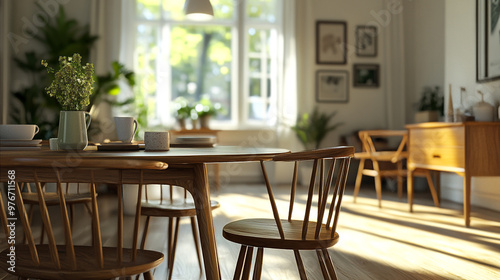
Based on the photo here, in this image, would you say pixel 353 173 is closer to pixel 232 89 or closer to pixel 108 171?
pixel 232 89

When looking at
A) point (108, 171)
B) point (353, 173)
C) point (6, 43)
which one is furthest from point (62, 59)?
point (353, 173)

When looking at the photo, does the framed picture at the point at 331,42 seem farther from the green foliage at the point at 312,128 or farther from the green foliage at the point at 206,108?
the green foliage at the point at 206,108

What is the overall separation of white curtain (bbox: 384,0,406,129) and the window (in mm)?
1585

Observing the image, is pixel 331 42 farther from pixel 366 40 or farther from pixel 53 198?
pixel 53 198

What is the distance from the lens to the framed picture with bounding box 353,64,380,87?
7.07 meters

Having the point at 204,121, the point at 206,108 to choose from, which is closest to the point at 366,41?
the point at 206,108

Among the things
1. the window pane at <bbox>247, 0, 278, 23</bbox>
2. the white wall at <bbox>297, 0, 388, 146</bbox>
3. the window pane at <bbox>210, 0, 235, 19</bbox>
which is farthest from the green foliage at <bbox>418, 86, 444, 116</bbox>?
the window pane at <bbox>210, 0, 235, 19</bbox>

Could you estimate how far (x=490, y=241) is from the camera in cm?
328

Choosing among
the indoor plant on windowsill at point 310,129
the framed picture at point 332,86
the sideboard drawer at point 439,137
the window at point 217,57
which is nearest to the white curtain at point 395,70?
the framed picture at point 332,86

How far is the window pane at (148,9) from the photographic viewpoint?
686 cm

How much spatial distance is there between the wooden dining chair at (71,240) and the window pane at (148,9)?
19.1 feet

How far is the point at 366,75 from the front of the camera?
7102 millimetres

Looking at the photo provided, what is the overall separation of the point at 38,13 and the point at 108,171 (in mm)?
5790

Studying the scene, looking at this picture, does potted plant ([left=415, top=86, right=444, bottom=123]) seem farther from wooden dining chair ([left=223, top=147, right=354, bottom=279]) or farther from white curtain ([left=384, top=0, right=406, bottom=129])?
wooden dining chair ([left=223, top=147, right=354, bottom=279])
